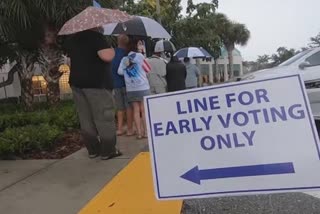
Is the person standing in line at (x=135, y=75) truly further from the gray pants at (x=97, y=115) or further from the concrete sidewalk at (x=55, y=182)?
the gray pants at (x=97, y=115)

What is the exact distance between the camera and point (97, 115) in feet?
21.0

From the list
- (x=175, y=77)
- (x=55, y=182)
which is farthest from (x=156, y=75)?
(x=55, y=182)

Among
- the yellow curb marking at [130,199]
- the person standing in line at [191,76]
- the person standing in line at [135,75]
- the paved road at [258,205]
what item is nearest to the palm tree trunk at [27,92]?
the person standing in line at [191,76]

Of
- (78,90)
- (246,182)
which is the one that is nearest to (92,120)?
(78,90)

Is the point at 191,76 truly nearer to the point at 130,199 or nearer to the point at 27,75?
the point at 27,75

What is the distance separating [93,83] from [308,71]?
12.7 feet

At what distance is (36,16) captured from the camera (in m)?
10.4

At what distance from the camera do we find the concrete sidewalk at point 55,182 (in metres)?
4.80

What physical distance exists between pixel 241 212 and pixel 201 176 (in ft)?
3.20

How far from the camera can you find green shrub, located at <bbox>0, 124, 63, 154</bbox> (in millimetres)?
7066

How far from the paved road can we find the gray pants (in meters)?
1.88

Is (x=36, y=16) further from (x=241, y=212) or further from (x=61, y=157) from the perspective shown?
(x=241, y=212)

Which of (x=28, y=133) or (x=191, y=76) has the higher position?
(x=191, y=76)

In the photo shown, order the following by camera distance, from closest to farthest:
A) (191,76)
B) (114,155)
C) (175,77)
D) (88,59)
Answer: (88,59) → (114,155) → (175,77) → (191,76)
